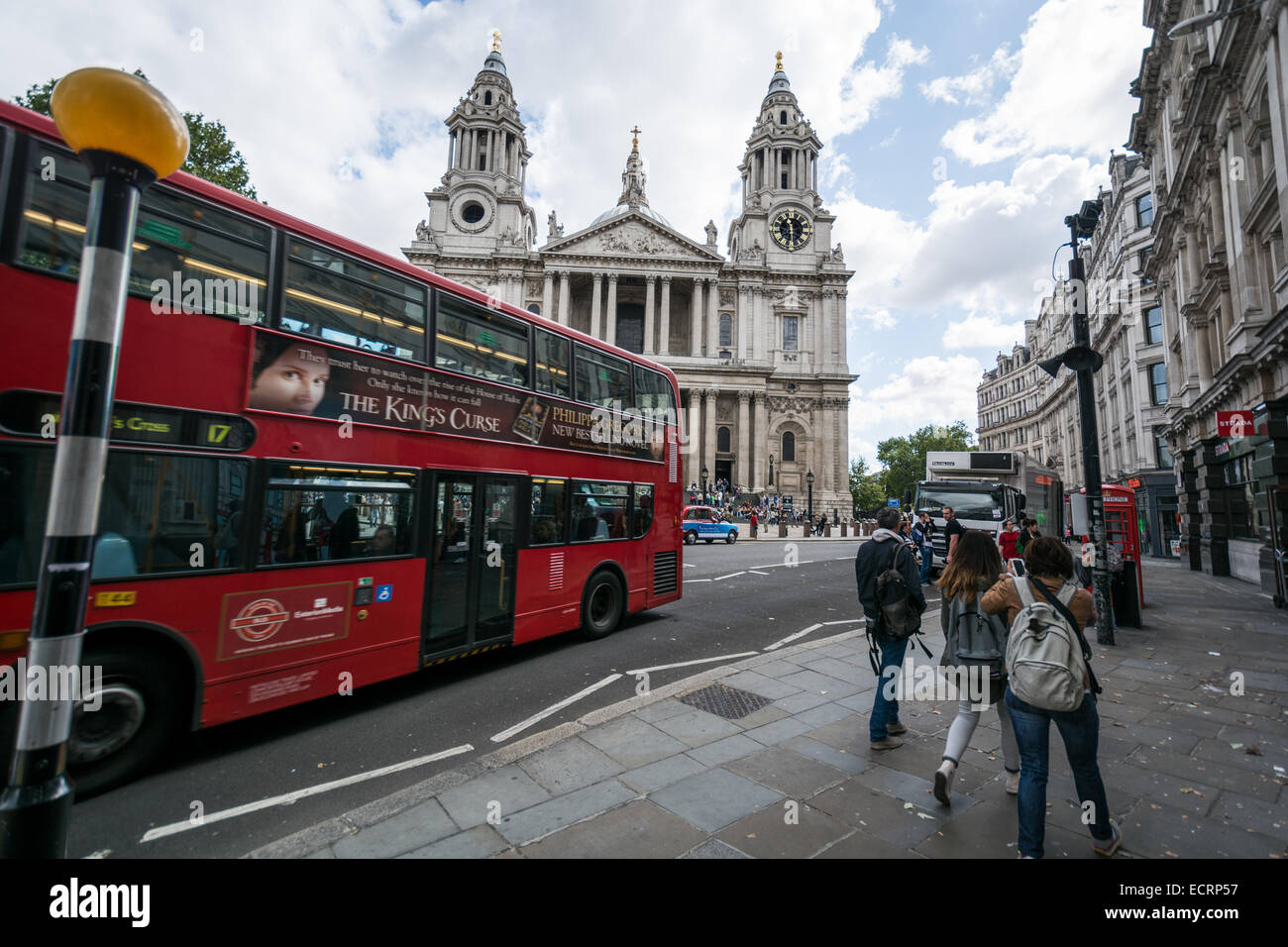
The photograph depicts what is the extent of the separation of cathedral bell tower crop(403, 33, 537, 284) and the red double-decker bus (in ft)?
167

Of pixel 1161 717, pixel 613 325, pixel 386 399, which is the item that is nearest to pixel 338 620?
pixel 386 399

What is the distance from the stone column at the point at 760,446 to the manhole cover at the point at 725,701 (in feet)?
148

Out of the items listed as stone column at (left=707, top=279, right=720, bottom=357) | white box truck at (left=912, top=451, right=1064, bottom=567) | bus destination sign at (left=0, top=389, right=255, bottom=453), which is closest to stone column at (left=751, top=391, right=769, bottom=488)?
stone column at (left=707, top=279, right=720, bottom=357)

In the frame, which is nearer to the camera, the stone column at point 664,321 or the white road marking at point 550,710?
the white road marking at point 550,710

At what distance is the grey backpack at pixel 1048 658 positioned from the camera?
276cm

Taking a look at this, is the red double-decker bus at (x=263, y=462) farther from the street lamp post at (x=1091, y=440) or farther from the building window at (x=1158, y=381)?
the building window at (x=1158, y=381)

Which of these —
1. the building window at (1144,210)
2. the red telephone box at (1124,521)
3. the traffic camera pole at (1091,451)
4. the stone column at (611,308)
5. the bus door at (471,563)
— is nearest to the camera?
the bus door at (471,563)

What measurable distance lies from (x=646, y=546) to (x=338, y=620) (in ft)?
16.4

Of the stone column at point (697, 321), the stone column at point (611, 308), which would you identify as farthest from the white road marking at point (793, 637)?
the stone column at point (697, 321)

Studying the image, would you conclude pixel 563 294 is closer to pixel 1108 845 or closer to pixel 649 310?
pixel 649 310

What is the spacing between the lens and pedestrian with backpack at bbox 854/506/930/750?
422 centimetres

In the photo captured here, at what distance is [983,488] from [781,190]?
166 feet

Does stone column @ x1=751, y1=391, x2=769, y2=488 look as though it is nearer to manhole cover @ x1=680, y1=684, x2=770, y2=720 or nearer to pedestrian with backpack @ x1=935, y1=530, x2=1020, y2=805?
manhole cover @ x1=680, y1=684, x2=770, y2=720
